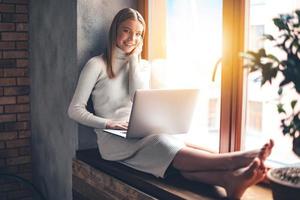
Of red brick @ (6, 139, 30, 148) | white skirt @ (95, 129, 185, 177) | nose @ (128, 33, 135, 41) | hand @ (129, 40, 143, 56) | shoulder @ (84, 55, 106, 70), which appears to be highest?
nose @ (128, 33, 135, 41)

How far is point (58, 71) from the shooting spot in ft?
10.4

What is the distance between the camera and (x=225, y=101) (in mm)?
2418

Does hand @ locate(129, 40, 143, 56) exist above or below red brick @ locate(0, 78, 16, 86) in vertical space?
above

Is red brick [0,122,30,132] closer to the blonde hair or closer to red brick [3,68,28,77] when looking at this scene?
red brick [3,68,28,77]

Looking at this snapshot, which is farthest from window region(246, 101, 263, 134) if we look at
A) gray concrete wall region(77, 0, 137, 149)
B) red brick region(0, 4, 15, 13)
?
red brick region(0, 4, 15, 13)

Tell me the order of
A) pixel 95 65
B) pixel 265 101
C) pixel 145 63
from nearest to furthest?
1. pixel 265 101
2. pixel 95 65
3. pixel 145 63

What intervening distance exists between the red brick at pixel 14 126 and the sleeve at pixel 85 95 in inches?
41.1

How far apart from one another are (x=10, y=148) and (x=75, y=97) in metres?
1.14

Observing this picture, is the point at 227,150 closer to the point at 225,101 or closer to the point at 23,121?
the point at 225,101

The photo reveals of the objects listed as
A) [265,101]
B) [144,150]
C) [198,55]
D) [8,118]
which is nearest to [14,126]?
[8,118]

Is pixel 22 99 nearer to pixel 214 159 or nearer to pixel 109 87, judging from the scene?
pixel 109 87

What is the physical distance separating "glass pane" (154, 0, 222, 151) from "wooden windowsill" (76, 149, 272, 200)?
0.43 m

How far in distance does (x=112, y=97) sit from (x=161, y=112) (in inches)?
19.6

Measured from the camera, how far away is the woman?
2.32 m
